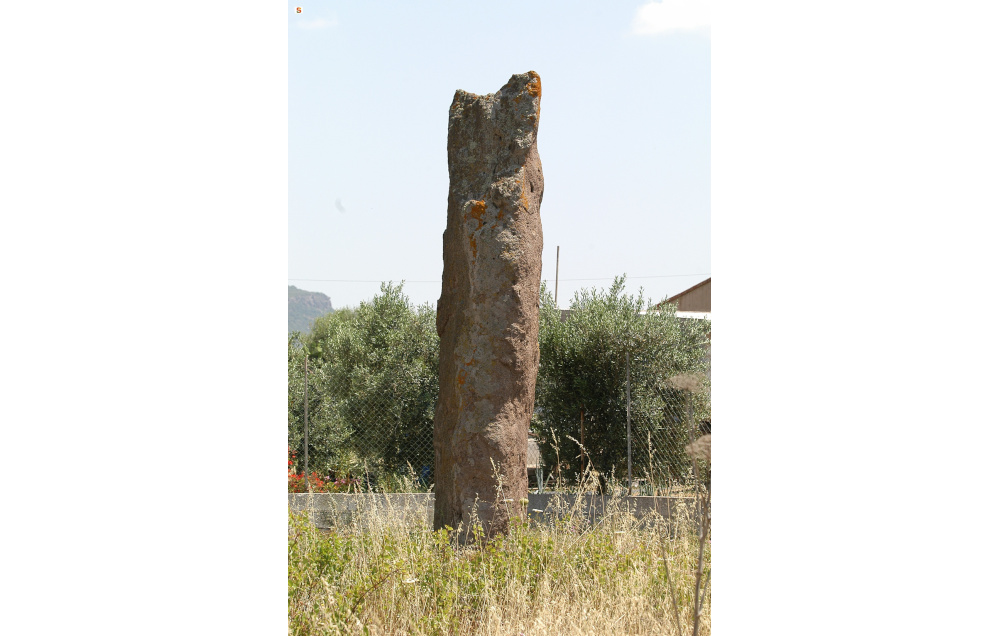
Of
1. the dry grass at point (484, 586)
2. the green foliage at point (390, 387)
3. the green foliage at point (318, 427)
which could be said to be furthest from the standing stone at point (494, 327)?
the green foliage at point (318, 427)

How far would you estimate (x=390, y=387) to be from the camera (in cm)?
917

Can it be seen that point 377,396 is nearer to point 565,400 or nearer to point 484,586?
point 565,400

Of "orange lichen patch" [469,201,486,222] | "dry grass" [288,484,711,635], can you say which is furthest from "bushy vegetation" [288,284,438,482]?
"dry grass" [288,484,711,635]

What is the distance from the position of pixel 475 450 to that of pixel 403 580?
1.33 meters

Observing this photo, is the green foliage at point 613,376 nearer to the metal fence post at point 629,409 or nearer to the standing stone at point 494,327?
the metal fence post at point 629,409

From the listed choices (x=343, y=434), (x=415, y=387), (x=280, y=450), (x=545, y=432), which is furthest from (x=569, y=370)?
(x=280, y=450)

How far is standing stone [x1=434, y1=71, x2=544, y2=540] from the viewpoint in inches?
189

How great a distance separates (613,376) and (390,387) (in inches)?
110

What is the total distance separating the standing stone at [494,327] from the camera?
4809 millimetres

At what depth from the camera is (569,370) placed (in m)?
8.83

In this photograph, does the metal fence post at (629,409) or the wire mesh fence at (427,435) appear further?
the wire mesh fence at (427,435)

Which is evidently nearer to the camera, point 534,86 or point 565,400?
point 534,86

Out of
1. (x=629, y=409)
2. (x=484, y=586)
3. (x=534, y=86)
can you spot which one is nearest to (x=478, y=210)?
(x=534, y=86)

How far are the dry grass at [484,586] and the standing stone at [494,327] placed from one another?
1.74ft
